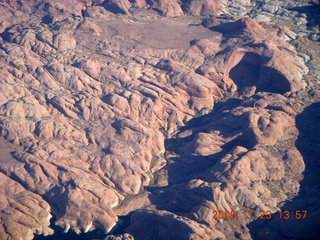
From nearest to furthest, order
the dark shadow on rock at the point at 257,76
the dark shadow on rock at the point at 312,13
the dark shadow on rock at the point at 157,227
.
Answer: the dark shadow on rock at the point at 157,227 < the dark shadow on rock at the point at 257,76 < the dark shadow on rock at the point at 312,13

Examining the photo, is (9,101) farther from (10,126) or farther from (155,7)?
(155,7)

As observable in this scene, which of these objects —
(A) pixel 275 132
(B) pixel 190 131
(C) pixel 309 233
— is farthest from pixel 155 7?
(C) pixel 309 233

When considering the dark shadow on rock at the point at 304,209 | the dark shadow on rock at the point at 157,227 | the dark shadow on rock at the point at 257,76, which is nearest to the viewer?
the dark shadow on rock at the point at 304,209

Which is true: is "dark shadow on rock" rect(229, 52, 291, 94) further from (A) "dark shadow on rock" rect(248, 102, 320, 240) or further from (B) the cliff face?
(A) "dark shadow on rock" rect(248, 102, 320, 240)

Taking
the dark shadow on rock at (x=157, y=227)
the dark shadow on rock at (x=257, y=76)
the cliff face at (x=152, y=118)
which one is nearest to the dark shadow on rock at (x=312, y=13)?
the cliff face at (x=152, y=118)

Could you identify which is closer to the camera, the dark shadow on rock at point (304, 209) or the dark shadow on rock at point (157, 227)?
the dark shadow on rock at point (304, 209)

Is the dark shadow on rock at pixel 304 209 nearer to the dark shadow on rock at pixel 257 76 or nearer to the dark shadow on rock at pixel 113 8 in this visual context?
the dark shadow on rock at pixel 257 76

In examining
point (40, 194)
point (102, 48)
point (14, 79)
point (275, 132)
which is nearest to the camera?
point (40, 194)
